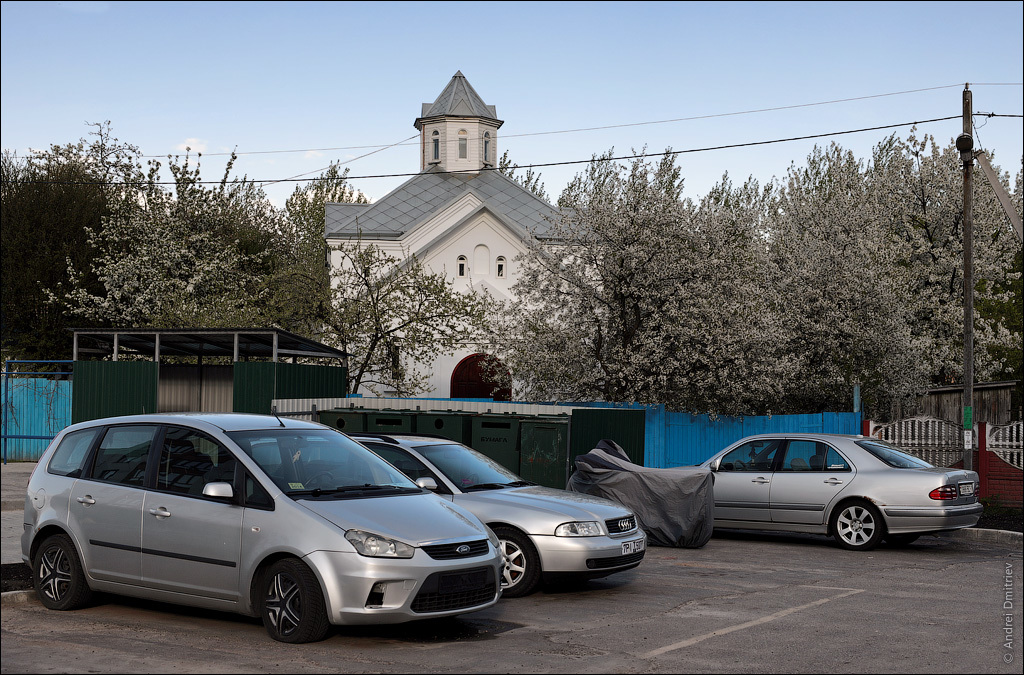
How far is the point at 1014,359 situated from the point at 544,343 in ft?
61.3

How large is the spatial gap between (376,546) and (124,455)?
2.61 m

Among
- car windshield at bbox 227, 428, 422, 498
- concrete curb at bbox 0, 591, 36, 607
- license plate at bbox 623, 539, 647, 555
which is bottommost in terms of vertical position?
concrete curb at bbox 0, 591, 36, 607

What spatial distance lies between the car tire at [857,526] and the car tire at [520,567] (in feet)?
19.0

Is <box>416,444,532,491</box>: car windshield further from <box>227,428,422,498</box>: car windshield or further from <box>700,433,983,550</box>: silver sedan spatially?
<box>700,433,983,550</box>: silver sedan

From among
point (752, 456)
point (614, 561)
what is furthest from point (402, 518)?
point (752, 456)

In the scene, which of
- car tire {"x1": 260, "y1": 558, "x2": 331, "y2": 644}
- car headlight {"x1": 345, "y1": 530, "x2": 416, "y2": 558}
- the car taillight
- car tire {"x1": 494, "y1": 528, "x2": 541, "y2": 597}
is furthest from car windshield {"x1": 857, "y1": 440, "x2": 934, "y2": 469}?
car tire {"x1": 260, "y1": 558, "x2": 331, "y2": 644}

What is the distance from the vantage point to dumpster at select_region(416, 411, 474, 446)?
1514cm

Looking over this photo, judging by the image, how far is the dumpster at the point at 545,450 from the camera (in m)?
14.4

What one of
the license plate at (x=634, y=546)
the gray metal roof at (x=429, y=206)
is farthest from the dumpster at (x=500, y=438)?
the gray metal roof at (x=429, y=206)

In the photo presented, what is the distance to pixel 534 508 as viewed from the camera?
9.77 metres

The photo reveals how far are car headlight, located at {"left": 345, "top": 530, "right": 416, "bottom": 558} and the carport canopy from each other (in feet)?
39.6

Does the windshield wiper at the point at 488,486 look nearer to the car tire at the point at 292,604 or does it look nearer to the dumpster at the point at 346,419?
the car tire at the point at 292,604

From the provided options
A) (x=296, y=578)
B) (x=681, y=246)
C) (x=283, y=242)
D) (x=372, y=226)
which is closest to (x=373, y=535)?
(x=296, y=578)

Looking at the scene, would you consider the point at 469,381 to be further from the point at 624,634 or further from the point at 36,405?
the point at 624,634
